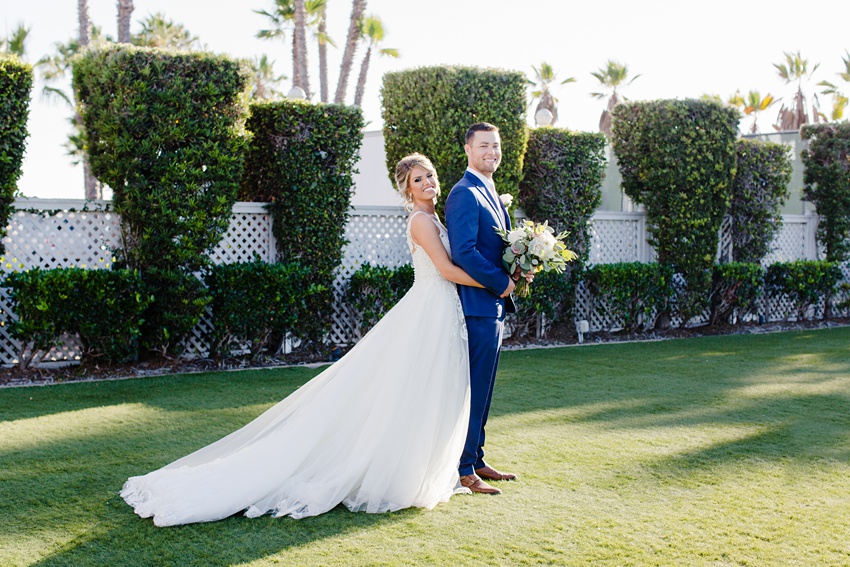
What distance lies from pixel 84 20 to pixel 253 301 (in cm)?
1569

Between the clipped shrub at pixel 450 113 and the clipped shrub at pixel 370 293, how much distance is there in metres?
1.14

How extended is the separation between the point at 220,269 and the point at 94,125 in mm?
1904

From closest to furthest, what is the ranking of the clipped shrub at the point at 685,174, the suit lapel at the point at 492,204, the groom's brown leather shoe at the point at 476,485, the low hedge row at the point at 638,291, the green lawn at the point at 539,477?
1. the green lawn at the point at 539,477
2. the groom's brown leather shoe at the point at 476,485
3. the suit lapel at the point at 492,204
4. the low hedge row at the point at 638,291
5. the clipped shrub at the point at 685,174

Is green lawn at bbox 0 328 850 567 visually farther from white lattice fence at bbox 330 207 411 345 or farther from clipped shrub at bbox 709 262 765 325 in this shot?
clipped shrub at bbox 709 262 765 325

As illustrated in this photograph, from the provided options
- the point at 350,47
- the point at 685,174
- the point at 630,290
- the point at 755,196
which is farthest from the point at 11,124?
the point at 350,47

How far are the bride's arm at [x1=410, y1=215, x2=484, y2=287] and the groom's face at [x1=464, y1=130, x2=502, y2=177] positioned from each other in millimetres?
427

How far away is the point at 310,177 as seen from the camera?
9.11 m

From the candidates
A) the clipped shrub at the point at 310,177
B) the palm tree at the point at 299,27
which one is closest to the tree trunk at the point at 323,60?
the palm tree at the point at 299,27

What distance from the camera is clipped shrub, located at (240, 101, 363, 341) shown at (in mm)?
9086

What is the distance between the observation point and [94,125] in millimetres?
8133

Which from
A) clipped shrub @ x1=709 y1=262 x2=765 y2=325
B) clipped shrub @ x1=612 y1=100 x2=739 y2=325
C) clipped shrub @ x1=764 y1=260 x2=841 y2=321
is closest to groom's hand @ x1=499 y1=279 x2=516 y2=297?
clipped shrub @ x1=612 y1=100 x2=739 y2=325

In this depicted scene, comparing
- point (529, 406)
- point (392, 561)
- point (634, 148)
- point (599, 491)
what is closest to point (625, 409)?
point (529, 406)

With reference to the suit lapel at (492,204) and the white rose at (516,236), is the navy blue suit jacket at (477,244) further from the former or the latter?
the white rose at (516,236)

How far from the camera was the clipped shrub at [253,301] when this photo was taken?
860 centimetres
